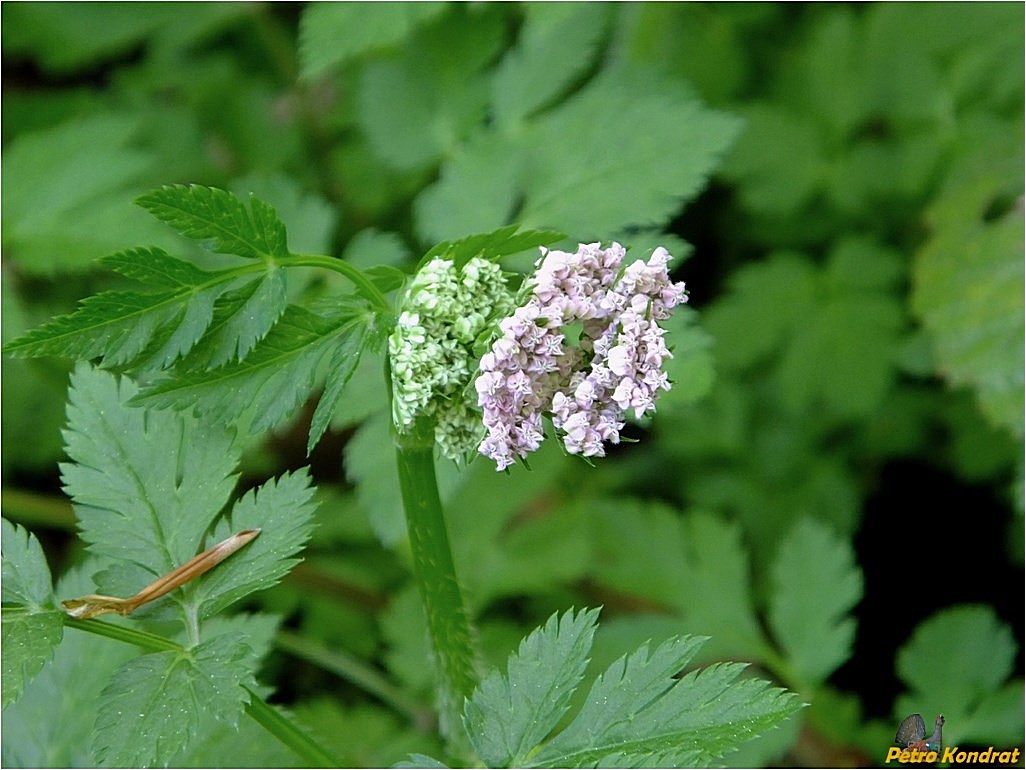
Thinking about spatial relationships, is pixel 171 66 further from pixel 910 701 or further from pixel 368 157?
pixel 910 701

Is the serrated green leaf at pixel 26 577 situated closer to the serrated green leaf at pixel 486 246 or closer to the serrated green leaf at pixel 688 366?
the serrated green leaf at pixel 486 246

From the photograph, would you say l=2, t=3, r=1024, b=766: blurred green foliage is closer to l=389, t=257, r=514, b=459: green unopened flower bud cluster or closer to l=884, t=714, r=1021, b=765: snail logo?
l=884, t=714, r=1021, b=765: snail logo

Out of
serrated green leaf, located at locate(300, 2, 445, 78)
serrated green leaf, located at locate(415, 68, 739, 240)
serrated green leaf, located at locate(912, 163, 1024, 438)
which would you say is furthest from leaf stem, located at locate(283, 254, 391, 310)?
serrated green leaf, located at locate(912, 163, 1024, 438)

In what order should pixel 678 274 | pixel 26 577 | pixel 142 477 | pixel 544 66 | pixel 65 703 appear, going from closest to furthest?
1. pixel 26 577
2. pixel 142 477
3. pixel 65 703
4. pixel 544 66
5. pixel 678 274

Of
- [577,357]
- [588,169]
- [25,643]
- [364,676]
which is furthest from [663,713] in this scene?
[364,676]

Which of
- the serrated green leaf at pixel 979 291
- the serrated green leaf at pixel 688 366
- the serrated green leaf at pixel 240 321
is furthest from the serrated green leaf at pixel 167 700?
the serrated green leaf at pixel 979 291

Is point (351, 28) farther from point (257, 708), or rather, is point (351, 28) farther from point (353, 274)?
point (257, 708)
